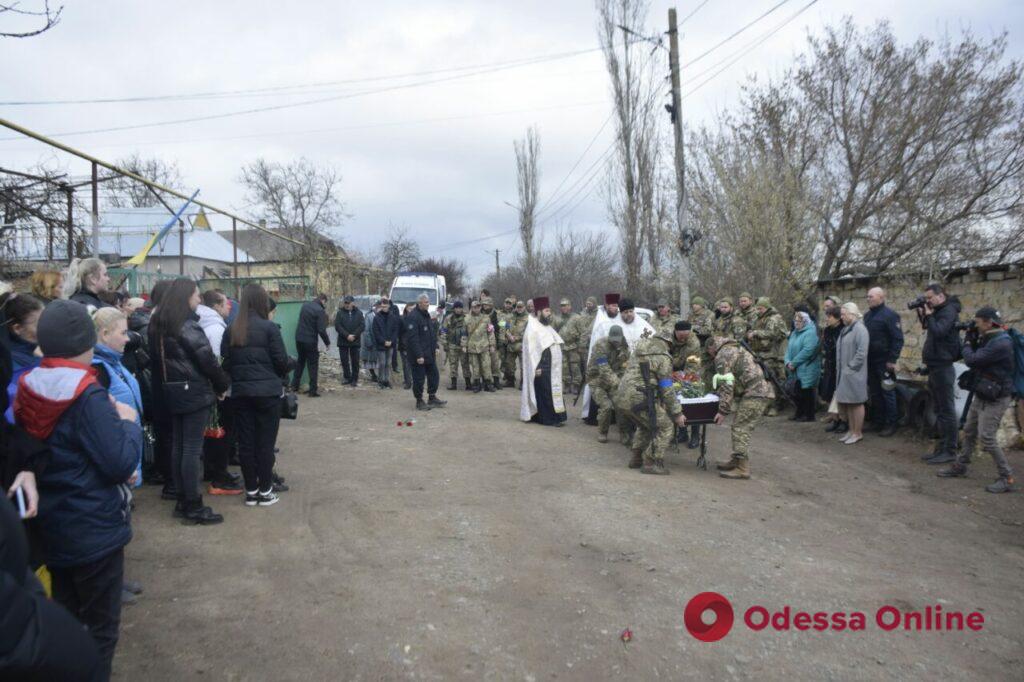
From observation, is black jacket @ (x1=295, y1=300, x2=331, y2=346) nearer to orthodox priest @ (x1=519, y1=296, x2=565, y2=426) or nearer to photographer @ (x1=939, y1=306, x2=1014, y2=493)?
orthodox priest @ (x1=519, y1=296, x2=565, y2=426)

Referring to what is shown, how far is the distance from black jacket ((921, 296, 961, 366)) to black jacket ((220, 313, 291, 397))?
716cm

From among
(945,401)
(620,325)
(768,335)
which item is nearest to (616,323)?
(620,325)

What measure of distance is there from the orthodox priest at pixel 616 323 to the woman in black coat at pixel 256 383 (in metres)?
4.99

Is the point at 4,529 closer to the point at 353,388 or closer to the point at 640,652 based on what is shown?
the point at 640,652

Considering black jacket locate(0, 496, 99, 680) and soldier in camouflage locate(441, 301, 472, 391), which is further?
soldier in camouflage locate(441, 301, 472, 391)

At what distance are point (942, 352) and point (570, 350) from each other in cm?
677

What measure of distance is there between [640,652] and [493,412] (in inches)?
320

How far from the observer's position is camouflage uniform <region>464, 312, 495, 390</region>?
45.6ft

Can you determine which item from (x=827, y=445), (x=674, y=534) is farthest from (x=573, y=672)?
(x=827, y=445)

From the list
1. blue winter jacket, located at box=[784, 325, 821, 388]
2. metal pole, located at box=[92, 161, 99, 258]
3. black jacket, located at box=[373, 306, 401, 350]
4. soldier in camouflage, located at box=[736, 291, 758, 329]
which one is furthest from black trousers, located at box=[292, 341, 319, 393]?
blue winter jacket, located at box=[784, 325, 821, 388]

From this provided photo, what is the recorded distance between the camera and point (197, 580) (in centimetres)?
435

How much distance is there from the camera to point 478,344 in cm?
1403

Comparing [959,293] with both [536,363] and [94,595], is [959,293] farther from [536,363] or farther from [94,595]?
[94,595]

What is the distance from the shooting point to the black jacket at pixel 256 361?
5.61 meters
